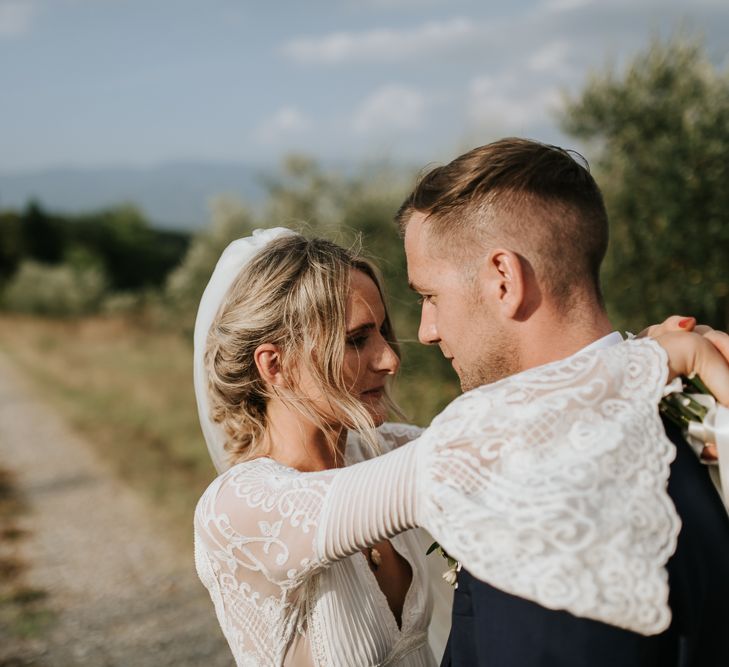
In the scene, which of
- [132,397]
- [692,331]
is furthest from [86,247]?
[692,331]

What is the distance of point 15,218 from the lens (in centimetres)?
4594

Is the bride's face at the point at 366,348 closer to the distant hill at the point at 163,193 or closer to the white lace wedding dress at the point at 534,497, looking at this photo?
the white lace wedding dress at the point at 534,497

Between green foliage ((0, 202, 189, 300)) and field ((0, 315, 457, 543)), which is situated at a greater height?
field ((0, 315, 457, 543))

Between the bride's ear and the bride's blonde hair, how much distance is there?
2cm

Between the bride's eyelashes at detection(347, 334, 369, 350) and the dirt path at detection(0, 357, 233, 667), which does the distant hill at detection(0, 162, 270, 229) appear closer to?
the dirt path at detection(0, 357, 233, 667)

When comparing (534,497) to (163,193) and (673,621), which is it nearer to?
(673,621)

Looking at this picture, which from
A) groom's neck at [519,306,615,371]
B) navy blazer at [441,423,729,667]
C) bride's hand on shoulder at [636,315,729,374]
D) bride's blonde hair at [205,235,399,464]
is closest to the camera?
navy blazer at [441,423,729,667]

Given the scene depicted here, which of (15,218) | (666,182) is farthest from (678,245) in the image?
(15,218)

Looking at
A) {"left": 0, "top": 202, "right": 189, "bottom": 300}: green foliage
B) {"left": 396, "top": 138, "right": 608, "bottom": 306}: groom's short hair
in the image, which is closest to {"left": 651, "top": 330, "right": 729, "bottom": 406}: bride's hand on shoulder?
{"left": 396, "top": 138, "right": 608, "bottom": 306}: groom's short hair

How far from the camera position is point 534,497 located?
1513mm

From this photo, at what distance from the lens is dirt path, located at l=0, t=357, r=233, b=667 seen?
6207 millimetres

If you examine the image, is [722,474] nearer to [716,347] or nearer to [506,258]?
[716,347]

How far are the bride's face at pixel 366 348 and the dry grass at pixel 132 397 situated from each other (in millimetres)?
5987

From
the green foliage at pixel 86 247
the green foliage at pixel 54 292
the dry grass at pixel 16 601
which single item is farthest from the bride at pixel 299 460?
the green foliage at pixel 86 247
